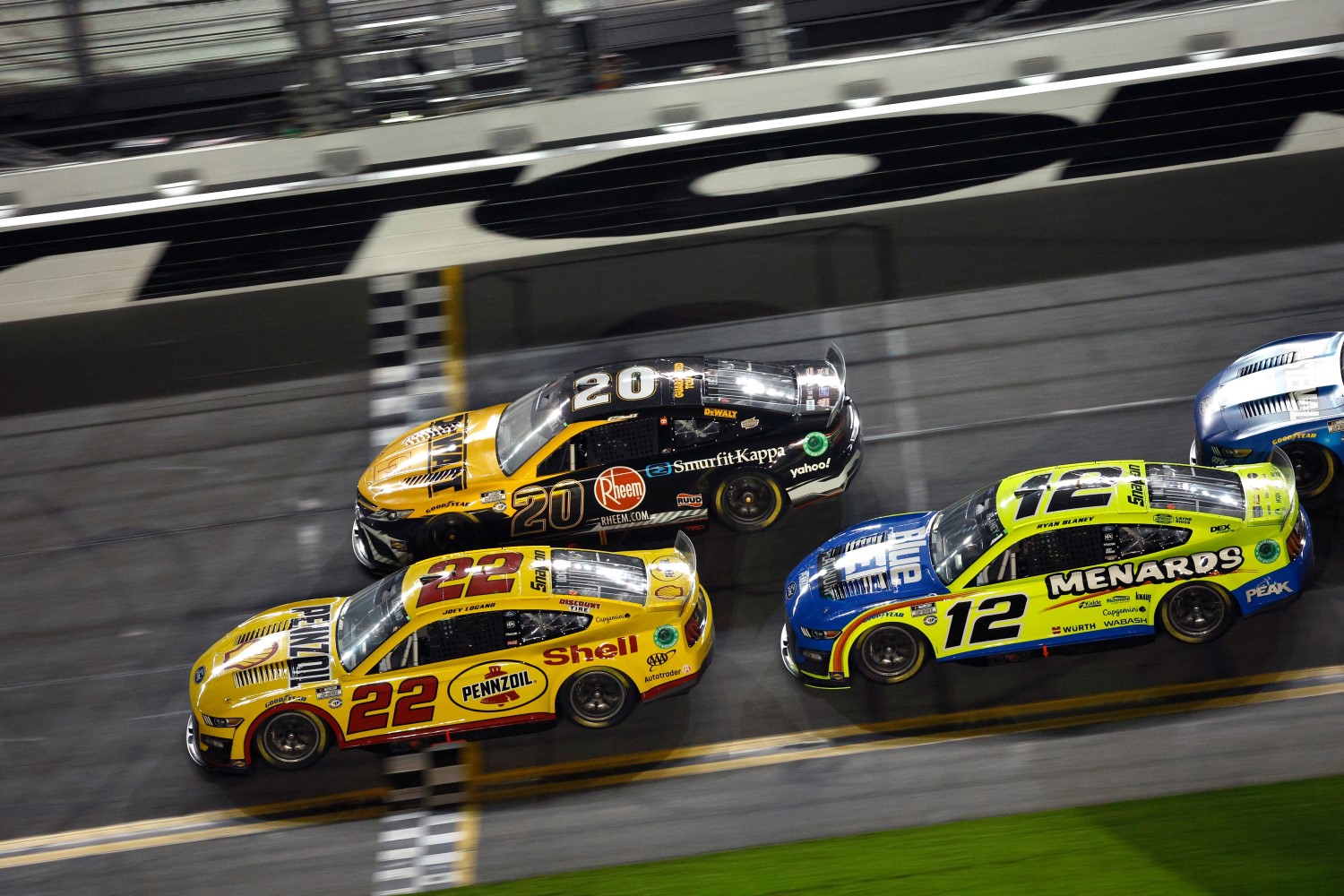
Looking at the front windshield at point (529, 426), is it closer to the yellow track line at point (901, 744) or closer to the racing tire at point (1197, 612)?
the yellow track line at point (901, 744)

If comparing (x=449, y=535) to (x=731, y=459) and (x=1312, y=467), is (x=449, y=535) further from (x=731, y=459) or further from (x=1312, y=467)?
(x=1312, y=467)

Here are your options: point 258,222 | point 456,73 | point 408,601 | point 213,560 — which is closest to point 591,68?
point 456,73

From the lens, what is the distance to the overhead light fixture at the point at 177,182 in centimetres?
1377

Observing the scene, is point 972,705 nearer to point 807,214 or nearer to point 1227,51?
point 807,214

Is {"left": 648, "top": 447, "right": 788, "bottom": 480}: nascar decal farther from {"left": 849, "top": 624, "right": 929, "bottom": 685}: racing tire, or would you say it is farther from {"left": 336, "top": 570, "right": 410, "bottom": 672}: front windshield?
{"left": 336, "top": 570, "right": 410, "bottom": 672}: front windshield

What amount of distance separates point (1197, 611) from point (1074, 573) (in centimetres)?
93

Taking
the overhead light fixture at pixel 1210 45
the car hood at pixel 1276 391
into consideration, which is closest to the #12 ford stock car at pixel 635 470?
the car hood at pixel 1276 391

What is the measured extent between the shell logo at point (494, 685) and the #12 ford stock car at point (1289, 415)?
5351mm

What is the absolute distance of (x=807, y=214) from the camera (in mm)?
13977

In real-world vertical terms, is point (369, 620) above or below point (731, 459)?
below

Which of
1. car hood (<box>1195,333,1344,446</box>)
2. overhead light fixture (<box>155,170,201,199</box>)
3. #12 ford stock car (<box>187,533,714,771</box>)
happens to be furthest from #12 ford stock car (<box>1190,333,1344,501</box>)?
overhead light fixture (<box>155,170,201,199</box>)

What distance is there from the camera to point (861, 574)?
8273 mm

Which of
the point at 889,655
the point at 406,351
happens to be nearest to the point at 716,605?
the point at 889,655

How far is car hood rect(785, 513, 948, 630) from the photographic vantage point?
8.14 m
